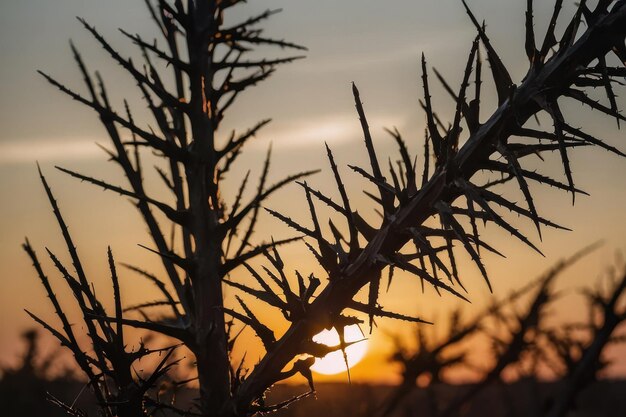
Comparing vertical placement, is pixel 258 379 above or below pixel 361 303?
below

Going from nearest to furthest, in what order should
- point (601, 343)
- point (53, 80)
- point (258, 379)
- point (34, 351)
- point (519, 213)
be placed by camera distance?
point (519, 213) → point (258, 379) → point (601, 343) → point (53, 80) → point (34, 351)

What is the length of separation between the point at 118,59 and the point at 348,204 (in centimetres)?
129

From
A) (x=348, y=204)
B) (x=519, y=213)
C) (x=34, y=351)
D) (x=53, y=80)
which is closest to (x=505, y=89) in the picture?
(x=519, y=213)

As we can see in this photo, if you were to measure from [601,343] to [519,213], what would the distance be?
100cm

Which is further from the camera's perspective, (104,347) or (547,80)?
(104,347)

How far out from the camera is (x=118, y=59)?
119 inches

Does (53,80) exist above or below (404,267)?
→ above

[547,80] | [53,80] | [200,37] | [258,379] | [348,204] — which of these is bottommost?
[258,379]

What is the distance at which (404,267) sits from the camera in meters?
2.24

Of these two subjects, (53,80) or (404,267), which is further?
(53,80)

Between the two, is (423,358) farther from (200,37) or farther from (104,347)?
(200,37)

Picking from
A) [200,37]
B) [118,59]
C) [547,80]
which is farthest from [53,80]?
[547,80]

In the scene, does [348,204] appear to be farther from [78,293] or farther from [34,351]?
[34,351]

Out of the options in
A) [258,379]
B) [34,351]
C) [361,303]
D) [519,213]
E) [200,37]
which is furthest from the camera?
[34,351]
